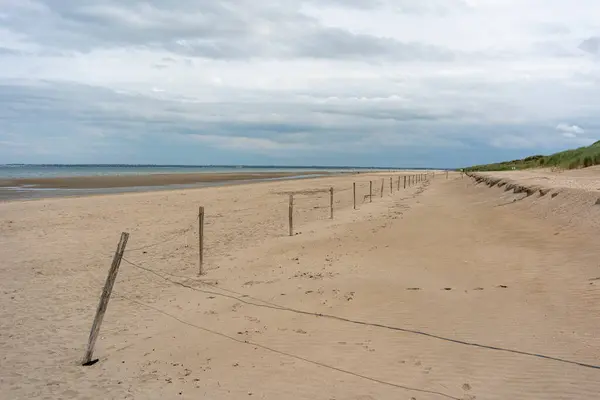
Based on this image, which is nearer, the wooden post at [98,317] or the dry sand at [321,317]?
the dry sand at [321,317]

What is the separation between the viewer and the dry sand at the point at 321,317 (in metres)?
5.59

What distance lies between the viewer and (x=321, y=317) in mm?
7742

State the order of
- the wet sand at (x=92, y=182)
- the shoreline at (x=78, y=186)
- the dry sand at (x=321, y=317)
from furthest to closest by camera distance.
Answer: the wet sand at (x=92, y=182) → the shoreline at (x=78, y=186) → the dry sand at (x=321, y=317)

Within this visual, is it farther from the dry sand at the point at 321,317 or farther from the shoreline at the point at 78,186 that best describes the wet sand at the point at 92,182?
the dry sand at the point at 321,317

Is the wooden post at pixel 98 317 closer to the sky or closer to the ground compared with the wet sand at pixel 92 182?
closer to the ground

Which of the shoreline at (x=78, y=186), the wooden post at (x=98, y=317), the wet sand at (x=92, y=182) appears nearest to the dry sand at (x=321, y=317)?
the wooden post at (x=98, y=317)

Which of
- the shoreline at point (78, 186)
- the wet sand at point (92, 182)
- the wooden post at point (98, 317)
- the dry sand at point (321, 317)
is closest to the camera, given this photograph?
the dry sand at point (321, 317)

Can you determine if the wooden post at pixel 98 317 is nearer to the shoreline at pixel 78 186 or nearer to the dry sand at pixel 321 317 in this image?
the dry sand at pixel 321 317

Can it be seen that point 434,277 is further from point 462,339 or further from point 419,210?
point 419,210

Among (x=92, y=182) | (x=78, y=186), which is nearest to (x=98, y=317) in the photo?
(x=78, y=186)

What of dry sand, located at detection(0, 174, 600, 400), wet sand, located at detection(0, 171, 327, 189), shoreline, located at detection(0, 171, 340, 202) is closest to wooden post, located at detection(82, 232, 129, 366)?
dry sand, located at detection(0, 174, 600, 400)

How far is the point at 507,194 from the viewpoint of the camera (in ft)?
83.8

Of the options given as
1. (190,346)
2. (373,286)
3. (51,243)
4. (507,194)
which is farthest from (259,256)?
(507,194)

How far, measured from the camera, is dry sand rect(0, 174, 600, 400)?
5586mm
